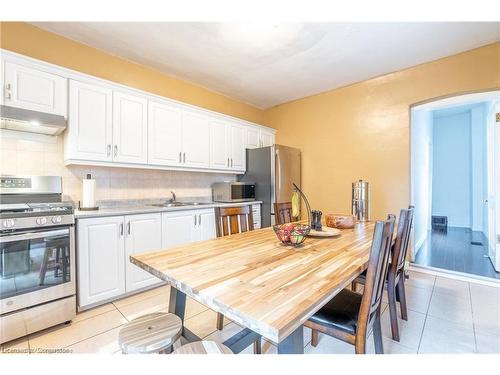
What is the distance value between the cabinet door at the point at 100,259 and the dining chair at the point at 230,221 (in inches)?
42.8

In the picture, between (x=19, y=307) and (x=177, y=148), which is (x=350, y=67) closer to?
(x=177, y=148)

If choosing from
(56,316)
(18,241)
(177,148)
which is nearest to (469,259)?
(177,148)

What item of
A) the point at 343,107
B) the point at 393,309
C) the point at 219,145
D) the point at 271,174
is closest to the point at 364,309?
the point at 393,309

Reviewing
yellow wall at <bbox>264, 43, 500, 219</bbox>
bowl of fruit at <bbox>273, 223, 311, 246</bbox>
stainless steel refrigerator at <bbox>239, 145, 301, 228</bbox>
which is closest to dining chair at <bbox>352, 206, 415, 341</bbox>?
bowl of fruit at <bbox>273, 223, 311, 246</bbox>

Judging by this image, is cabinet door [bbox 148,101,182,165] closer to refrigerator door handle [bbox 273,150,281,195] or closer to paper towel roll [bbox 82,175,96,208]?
paper towel roll [bbox 82,175,96,208]

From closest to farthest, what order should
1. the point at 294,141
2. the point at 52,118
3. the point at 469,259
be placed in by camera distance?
the point at 52,118
the point at 469,259
the point at 294,141

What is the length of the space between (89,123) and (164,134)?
2.59 ft

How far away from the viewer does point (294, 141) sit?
427cm

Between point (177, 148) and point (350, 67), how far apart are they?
2484 mm

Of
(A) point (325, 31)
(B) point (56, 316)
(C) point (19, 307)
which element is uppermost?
(A) point (325, 31)

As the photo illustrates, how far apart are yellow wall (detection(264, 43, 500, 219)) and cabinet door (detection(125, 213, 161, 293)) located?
8.45 ft

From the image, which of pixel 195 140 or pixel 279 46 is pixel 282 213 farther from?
pixel 279 46

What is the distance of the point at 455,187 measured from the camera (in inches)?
226

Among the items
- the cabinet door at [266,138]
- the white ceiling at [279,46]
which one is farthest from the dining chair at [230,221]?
the cabinet door at [266,138]
